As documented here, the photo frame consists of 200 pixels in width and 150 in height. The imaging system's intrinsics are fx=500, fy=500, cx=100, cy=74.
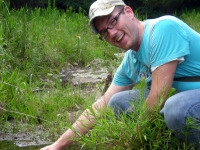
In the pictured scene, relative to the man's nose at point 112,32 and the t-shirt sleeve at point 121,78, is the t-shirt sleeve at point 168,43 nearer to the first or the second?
the man's nose at point 112,32

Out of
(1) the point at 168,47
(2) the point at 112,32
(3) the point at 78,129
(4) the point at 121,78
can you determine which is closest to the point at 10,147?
(3) the point at 78,129

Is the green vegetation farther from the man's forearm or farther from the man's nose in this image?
the man's nose

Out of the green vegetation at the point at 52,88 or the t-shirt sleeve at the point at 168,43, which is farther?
the green vegetation at the point at 52,88

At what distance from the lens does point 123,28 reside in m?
3.07

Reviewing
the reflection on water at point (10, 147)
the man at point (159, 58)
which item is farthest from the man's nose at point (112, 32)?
the reflection on water at point (10, 147)

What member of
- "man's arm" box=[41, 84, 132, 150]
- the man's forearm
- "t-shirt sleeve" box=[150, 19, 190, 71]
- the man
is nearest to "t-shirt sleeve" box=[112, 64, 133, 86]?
the man

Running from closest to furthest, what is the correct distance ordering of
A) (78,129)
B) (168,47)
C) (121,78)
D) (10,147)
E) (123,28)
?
1. (168,47)
2. (123,28)
3. (78,129)
4. (121,78)
5. (10,147)

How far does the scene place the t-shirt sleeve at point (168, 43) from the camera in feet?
9.61

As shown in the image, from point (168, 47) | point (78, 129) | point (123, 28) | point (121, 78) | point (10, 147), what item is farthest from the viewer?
point (10, 147)

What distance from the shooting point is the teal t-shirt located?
2938 millimetres

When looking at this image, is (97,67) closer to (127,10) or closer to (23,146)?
(23,146)

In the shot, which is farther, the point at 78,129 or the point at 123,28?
the point at 78,129

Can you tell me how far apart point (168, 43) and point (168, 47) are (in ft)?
0.08

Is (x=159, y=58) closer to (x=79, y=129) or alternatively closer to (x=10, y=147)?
(x=79, y=129)
